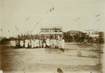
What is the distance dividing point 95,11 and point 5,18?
0.70 m

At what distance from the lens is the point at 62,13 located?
5.05ft

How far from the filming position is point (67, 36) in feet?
5.03

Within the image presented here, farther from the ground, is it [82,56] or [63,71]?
Result: [82,56]

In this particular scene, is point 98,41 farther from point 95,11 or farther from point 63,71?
point 63,71

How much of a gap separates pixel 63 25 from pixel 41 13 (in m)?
0.19

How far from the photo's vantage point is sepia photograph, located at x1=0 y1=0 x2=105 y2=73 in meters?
1.52

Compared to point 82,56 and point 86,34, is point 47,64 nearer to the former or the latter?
point 82,56

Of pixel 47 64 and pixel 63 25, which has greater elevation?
pixel 63 25

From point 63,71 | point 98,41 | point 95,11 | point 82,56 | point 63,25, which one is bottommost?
point 63,71

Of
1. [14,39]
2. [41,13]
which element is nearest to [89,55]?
[41,13]

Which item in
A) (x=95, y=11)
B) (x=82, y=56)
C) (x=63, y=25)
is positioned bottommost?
(x=82, y=56)

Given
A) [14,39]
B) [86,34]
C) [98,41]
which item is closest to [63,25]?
[86,34]

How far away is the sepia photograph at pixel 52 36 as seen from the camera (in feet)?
4.99

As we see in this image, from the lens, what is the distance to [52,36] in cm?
155
